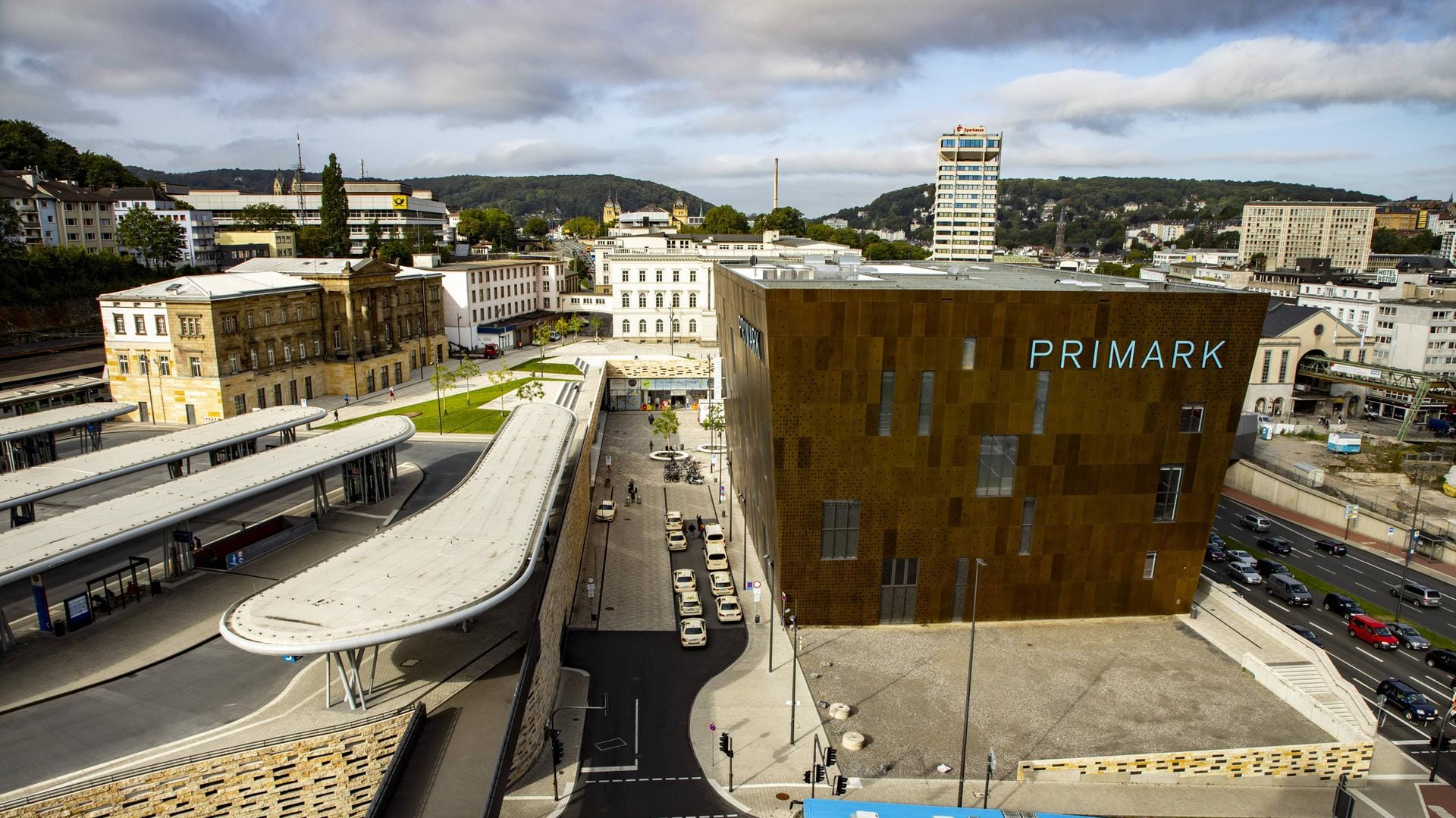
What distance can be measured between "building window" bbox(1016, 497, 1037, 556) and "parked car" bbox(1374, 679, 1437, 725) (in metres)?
15.7

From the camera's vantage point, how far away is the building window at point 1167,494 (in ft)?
129

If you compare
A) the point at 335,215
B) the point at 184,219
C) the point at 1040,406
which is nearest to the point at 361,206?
the point at 184,219

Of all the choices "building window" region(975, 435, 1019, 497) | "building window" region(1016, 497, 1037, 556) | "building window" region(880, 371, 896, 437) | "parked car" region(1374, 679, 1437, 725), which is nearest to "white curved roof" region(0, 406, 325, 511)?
"building window" region(880, 371, 896, 437)

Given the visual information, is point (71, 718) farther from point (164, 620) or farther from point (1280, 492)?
point (1280, 492)

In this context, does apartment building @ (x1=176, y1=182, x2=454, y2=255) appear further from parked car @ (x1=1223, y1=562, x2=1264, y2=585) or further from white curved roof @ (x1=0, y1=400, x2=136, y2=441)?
parked car @ (x1=1223, y1=562, x2=1264, y2=585)

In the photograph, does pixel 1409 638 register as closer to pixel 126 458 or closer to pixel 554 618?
pixel 554 618

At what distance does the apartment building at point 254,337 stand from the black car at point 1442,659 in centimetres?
8501

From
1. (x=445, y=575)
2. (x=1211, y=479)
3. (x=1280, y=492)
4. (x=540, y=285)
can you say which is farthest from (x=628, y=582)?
(x=540, y=285)

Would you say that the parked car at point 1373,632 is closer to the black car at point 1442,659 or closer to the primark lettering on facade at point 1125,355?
the black car at point 1442,659

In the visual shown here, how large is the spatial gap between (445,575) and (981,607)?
25.3m

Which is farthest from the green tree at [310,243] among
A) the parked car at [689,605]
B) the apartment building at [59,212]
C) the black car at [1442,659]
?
the black car at [1442,659]

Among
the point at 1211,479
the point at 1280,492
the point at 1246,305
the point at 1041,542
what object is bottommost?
the point at 1280,492

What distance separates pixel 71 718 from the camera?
86.0 feet

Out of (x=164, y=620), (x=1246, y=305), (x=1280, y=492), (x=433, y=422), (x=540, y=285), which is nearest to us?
(x=164, y=620)
